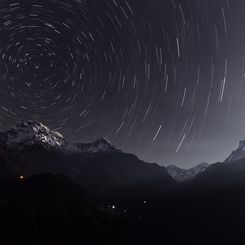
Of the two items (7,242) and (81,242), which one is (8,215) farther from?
(81,242)

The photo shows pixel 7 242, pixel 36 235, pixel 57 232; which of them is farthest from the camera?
pixel 57 232

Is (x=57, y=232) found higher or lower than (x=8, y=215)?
lower

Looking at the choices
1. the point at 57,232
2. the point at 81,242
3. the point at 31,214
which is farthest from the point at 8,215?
the point at 81,242

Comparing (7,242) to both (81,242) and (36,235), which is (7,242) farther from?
(81,242)

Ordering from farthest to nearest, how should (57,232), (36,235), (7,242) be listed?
(57,232), (36,235), (7,242)

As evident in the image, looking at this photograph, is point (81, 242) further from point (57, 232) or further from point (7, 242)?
point (7, 242)

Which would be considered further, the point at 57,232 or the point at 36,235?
the point at 57,232

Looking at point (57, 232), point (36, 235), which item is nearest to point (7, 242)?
point (36, 235)

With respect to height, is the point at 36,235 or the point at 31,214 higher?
the point at 31,214

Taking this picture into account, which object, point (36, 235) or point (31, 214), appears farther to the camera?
point (31, 214)
